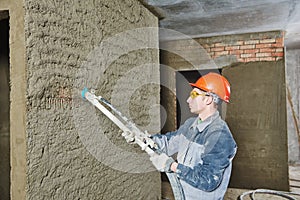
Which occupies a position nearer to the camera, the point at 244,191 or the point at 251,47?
the point at 244,191

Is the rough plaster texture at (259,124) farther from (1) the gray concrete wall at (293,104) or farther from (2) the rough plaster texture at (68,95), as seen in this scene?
(2) the rough plaster texture at (68,95)

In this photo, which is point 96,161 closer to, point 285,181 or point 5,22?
point 5,22

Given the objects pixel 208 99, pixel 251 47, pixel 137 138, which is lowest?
pixel 137 138

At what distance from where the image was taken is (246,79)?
13.8 ft

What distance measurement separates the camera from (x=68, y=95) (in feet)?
5.74

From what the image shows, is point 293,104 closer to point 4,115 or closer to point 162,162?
point 162,162

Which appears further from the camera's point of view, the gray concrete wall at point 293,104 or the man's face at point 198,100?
the gray concrete wall at point 293,104

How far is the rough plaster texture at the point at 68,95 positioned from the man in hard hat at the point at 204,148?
18.9 inches

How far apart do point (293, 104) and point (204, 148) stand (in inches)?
200

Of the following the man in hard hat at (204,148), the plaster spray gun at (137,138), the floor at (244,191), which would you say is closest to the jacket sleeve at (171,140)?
the man in hard hat at (204,148)

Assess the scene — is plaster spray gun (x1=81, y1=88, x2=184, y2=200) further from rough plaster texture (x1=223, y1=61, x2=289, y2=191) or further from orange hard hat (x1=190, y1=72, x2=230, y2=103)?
rough plaster texture (x1=223, y1=61, x2=289, y2=191)

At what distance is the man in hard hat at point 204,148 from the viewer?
166 cm

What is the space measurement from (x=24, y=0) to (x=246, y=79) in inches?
136

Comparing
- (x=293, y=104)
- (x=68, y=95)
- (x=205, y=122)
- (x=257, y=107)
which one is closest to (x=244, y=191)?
(x=257, y=107)
